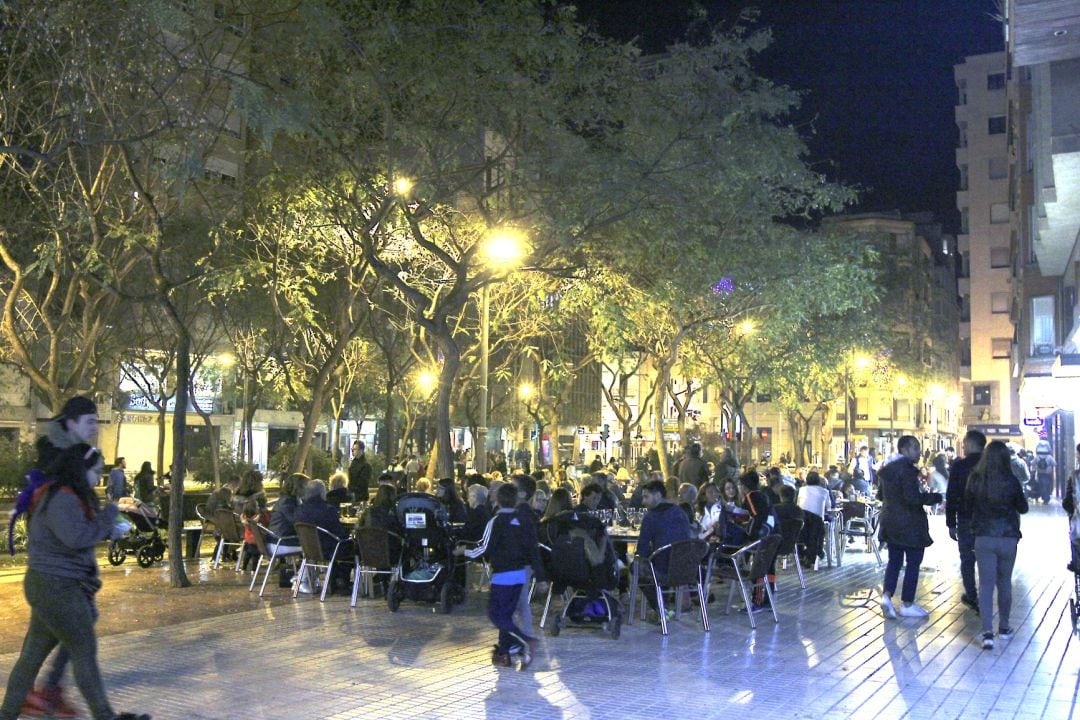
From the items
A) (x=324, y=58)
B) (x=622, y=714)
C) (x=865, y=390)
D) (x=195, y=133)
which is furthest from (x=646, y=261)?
(x=865, y=390)

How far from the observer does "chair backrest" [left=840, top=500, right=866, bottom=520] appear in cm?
1867

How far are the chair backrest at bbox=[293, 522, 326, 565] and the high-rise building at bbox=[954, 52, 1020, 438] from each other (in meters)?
65.2

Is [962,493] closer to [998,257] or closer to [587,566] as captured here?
[587,566]

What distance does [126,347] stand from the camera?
30094 mm

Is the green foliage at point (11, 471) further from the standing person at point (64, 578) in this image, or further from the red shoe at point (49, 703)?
the standing person at point (64, 578)

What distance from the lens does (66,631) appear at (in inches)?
236

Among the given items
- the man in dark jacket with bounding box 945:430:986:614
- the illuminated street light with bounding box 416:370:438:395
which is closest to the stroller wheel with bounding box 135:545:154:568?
the man in dark jacket with bounding box 945:430:986:614

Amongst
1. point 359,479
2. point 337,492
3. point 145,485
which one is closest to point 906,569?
point 337,492

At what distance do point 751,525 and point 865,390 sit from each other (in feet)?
214

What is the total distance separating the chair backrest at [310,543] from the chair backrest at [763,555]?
4.95m

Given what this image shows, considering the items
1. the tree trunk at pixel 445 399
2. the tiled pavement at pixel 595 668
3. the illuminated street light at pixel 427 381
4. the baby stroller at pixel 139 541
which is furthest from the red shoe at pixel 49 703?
the illuminated street light at pixel 427 381

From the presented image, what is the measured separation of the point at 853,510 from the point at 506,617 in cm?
1162

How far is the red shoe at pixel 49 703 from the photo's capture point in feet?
21.5

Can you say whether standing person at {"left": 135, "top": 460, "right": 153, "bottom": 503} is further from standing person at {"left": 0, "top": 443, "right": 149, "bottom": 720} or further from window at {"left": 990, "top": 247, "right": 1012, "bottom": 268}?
window at {"left": 990, "top": 247, "right": 1012, "bottom": 268}
